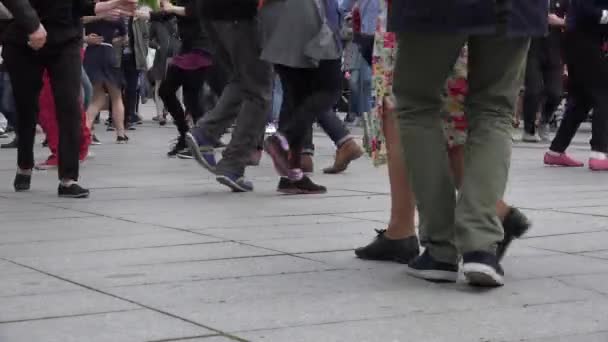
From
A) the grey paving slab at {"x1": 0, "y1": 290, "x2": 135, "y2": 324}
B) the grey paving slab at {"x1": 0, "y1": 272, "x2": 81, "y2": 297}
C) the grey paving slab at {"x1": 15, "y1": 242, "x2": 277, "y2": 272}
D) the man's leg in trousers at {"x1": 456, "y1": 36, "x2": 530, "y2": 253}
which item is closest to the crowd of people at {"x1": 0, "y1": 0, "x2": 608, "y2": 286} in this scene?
the man's leg in trousers at {"x1": 456, "y1": 36, "x2": 530, "y2": 253}

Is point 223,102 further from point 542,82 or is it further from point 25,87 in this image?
point 542,82

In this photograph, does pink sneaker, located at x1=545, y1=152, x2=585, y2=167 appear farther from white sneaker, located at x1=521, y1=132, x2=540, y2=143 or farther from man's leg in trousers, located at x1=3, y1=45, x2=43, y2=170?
→ man's leg in trousers, located at x1=3, y1=45, x2=43, y2=170

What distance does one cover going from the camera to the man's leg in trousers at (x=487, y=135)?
5195 millimetres

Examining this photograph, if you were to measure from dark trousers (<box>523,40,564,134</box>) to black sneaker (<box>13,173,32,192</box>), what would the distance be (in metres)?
7.58

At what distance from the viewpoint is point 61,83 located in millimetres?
9148

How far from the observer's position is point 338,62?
385 inches

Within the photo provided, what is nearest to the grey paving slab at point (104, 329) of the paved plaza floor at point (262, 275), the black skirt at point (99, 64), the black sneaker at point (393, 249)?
the paved plaza floor at point (262, 275)

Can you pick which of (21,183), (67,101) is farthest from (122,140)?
(67,101)

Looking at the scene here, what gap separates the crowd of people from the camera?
523 centimetres

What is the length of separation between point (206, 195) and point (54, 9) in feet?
5.25

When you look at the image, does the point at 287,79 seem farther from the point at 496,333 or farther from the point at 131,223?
the point at 496,333

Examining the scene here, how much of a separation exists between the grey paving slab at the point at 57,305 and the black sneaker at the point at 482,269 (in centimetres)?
125

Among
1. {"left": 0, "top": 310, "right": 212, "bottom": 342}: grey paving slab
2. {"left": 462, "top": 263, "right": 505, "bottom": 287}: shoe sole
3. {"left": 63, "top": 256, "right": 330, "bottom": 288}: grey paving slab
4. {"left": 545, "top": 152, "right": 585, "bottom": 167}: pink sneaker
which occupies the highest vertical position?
{"left": 0, "top": 310, "right": 212, "bottom": 342}: grey paving slab

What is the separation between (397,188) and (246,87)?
12.5 feet
